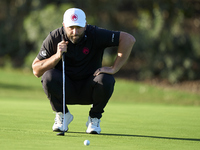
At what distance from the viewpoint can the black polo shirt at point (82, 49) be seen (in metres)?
4.80

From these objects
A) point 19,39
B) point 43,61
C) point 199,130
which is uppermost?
point 19,39

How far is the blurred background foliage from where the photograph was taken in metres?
19.3

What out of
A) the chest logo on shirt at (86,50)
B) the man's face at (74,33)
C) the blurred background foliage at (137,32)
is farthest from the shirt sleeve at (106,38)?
the blurred background foliage at (137,32)

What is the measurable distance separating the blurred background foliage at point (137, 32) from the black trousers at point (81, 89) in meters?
14.2

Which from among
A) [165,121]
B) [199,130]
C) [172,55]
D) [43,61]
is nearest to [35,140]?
[43,61]

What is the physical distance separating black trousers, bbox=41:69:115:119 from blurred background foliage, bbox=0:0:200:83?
1424cm

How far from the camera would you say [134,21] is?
952 inches

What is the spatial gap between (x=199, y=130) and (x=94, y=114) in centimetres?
129

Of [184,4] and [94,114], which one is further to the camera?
[184,4]

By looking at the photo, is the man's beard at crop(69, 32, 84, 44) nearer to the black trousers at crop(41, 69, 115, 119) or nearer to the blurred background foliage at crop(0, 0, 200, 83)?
the black trousers at crop(41, 69, 115, 119)

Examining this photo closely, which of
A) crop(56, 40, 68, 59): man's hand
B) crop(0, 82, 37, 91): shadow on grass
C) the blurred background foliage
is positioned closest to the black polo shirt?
crop(56, 40, 68, 59): man's hand

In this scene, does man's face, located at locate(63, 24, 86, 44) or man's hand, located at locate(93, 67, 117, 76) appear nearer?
man's face, located at locate(63, 24, 86, 44)

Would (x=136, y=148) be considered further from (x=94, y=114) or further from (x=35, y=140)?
(x=94, y=114)

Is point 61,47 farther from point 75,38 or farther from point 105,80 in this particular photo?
point 105,80
